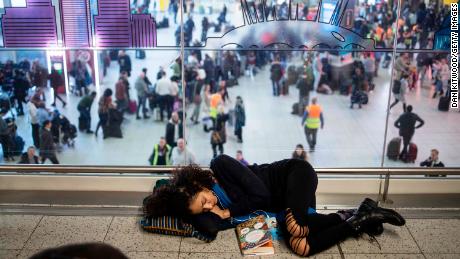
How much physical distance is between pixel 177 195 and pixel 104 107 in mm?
12164

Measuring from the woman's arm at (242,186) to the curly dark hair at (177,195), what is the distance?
0.13m

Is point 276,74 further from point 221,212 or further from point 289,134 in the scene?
point 221,212

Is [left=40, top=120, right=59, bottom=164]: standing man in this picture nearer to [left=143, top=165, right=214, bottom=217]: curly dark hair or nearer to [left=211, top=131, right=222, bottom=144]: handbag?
[left=211, top=131, right=222, bottom=144]: handbag

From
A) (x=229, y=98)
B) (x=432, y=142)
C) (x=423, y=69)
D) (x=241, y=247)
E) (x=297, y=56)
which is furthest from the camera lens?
(x=297, y=56)

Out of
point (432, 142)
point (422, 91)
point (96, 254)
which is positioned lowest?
point (432, 142)

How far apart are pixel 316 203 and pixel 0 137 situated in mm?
3229

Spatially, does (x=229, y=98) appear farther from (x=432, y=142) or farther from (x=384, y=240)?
(x=384, y=240)

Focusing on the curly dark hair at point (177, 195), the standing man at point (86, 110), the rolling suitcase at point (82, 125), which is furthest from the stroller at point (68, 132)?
the curly dark hair at point (177, 195)

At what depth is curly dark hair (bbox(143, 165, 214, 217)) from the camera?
8.23 feet

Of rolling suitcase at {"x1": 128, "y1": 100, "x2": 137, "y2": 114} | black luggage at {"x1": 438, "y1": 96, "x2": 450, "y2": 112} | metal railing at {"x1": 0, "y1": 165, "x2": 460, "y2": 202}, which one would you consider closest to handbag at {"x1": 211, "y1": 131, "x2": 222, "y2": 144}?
rolling suitcase at {"x1": 128, "y1": 100, "x2": 137, "y2": 114}

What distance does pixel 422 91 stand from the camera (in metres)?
14.4

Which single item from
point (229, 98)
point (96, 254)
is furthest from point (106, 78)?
point (96, 254)

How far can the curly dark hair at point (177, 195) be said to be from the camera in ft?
8.23

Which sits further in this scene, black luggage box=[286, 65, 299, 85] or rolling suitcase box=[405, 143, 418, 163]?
black luggage box=[286, 65, 299, 85]
